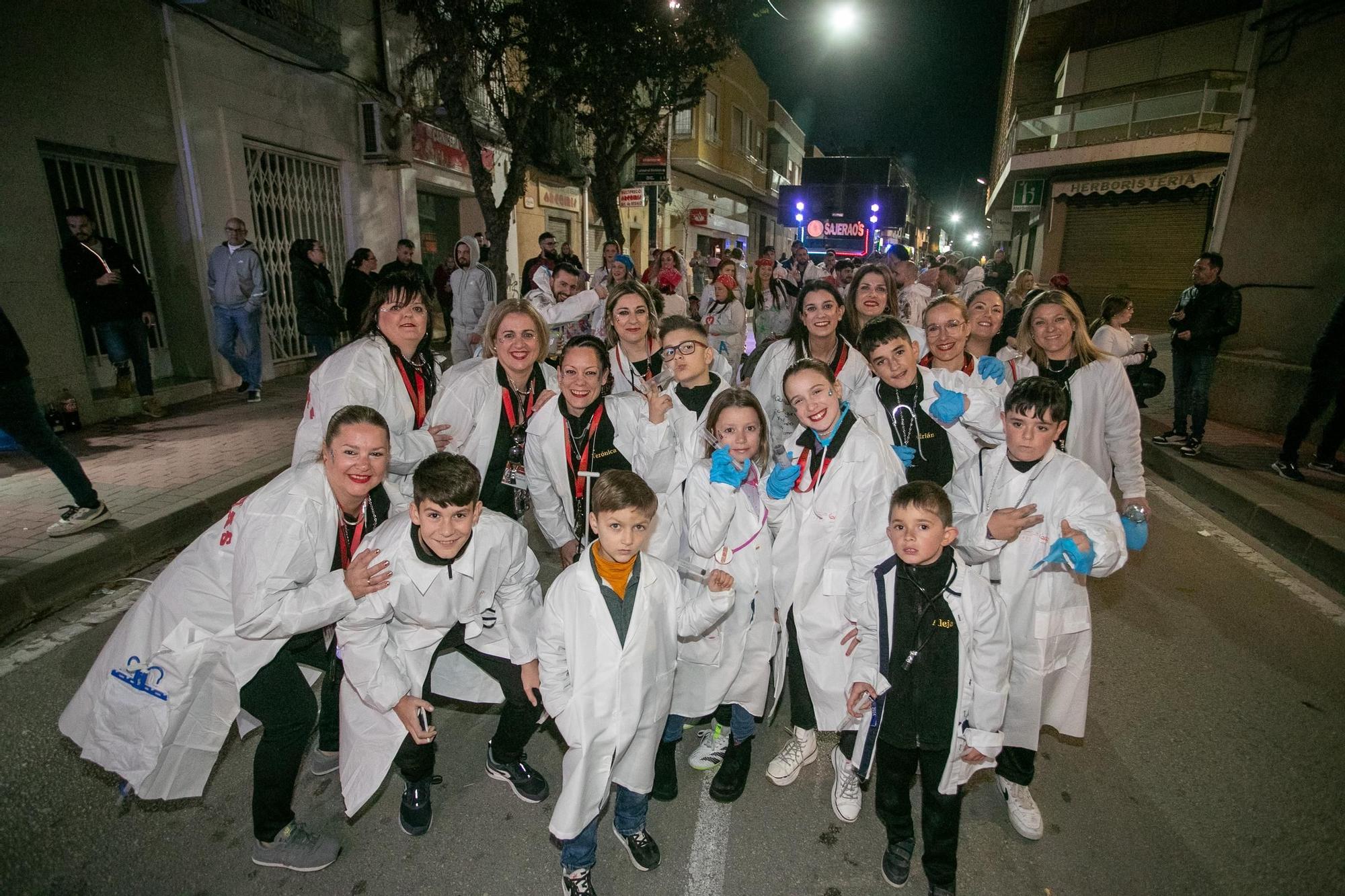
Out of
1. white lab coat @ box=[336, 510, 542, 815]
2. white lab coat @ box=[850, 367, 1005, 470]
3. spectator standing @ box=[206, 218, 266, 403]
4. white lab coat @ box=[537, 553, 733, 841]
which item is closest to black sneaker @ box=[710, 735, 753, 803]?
white lab coat @ box=[537, 553, 733, 841]

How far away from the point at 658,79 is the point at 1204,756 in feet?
56.6

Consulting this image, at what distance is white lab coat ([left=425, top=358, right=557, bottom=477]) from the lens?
11.7 feet

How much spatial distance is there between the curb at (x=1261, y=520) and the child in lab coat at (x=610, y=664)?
492 centimetres

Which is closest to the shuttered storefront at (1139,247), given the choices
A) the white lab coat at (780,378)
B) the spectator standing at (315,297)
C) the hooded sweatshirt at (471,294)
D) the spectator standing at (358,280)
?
the hooded sweatshirt at (471,294)

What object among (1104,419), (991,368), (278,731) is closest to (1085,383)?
(1104,419)

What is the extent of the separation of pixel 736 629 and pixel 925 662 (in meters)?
0.73

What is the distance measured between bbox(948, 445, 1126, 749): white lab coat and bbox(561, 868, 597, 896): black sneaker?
164 cm

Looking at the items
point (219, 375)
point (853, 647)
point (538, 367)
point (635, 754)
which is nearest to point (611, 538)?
point (635, 754)

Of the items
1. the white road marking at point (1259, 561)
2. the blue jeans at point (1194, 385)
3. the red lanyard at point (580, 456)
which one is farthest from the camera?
the blue jeans at point (1194, 385)

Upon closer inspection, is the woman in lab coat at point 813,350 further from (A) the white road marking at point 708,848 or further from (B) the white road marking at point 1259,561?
(B) the white road marking at point 1259,561

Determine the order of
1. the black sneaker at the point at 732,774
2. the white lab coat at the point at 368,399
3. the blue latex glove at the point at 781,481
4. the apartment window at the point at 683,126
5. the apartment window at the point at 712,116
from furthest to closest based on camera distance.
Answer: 1. the apartment window at the point at 712,116
2. the apartment window at the point at 683,126
3. the white lab coat at the point at 368,399
4. the black sneaker at the point at 732,774
5. the blue latex glove at the point at 781,481

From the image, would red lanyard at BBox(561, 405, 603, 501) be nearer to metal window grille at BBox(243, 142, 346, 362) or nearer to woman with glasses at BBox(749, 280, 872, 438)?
woman with glasses at BBox(749, 280, 872, 438)

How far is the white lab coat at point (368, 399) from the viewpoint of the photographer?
10.7 feet

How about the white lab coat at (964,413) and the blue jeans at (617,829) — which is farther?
the white lab coat at (964,413)
